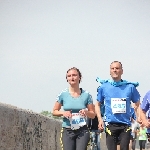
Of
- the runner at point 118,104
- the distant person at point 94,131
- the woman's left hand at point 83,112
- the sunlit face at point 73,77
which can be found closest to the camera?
the woman's left hand at point 83,112

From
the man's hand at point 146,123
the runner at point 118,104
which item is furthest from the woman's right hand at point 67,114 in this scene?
the man's hand at point 146,123

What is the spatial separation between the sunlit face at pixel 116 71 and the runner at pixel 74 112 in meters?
0.98

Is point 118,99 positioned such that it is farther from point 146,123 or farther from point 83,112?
point 83,112

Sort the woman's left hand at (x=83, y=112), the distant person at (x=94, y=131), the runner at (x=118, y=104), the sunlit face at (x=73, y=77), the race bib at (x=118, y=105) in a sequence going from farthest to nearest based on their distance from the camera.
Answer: the distant person at (x=94, y=131) → the runner at (x=118, y=104) → the race bib at (x=118, y=105) → the sunlit face at (x=73, y=77) → the woman's left hand at (x=83, y=112)

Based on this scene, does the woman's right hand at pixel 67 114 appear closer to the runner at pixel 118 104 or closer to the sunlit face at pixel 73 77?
the sunlit face at pixel 73 77

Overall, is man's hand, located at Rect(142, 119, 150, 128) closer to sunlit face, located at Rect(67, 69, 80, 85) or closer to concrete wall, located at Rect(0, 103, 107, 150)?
sunlit face, located at Rect(67, 69, 80, 85)

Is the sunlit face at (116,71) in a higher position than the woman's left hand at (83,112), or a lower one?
higher

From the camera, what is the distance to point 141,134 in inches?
948

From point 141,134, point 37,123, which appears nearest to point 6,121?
point 37,123

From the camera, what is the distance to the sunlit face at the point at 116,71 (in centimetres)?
827

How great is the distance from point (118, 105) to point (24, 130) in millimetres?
1741

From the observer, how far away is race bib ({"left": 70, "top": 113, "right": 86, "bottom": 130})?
7297mm

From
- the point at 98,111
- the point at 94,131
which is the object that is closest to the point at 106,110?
the point at 98,111

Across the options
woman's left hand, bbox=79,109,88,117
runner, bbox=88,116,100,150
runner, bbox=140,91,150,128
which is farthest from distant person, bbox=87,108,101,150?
woman's left hand, bbox=79,109,88,117
